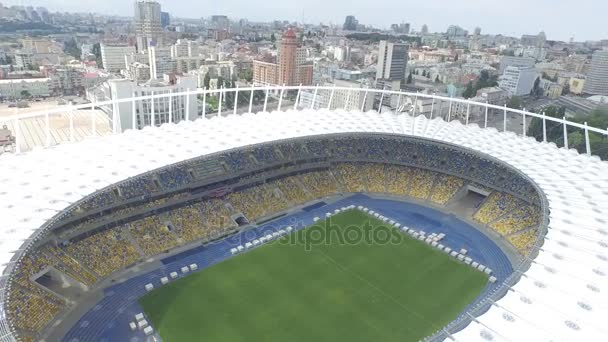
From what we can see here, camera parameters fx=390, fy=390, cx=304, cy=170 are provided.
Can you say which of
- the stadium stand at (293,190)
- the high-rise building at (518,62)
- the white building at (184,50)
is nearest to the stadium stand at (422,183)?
the stadium stand at (293,190)

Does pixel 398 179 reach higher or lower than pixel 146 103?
lower

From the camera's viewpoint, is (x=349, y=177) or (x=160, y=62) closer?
(x=349, y=177)

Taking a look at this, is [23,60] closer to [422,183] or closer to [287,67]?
[287,67]

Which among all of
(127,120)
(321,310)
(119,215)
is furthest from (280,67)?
(321,310)

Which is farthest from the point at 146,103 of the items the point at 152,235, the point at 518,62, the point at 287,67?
the point at 518,62

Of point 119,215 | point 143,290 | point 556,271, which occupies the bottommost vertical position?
point 143,290

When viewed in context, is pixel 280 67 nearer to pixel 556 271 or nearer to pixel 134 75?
pixel 134 75
